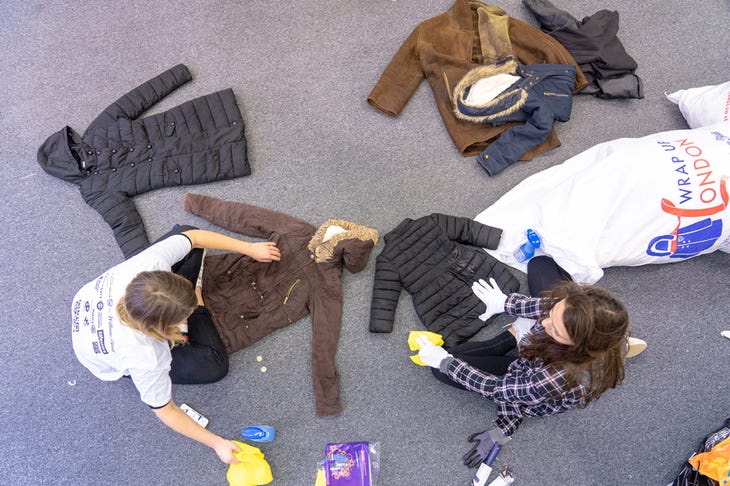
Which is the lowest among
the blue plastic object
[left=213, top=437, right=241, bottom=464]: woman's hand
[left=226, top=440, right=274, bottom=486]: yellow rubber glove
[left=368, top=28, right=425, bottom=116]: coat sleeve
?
[left=226, top=440, right=274, bottom=486]: yellow rubber glove

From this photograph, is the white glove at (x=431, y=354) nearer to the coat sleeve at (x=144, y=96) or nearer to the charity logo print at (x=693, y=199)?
the charity logo print at (x=693, y=199)

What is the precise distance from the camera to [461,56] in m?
2.52

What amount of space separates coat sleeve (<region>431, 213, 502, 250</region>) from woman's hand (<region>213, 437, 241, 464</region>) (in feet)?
4.11

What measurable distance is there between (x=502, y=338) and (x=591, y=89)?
1.43 m

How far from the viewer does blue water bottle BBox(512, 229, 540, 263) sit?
2123 millimetres

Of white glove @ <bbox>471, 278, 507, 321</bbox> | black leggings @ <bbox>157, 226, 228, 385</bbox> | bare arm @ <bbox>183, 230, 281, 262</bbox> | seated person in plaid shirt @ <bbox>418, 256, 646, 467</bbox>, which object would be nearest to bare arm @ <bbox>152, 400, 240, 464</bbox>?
black leggings @ <bbox>157, 226, 228, 385</bbox>

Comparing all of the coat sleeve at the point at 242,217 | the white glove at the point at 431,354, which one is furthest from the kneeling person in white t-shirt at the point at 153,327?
the white glove at the point at 431,354

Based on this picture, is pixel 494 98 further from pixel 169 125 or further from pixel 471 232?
pixel 169 125

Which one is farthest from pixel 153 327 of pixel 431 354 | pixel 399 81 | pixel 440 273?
pixel 399 81

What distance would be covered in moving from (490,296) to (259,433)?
1.13m

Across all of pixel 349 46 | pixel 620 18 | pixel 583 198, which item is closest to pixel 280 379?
pixel 583 198

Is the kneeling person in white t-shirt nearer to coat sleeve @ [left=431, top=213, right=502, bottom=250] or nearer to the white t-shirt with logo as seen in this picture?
the white t-shirt with logo

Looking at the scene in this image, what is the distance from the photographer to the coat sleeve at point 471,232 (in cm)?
218

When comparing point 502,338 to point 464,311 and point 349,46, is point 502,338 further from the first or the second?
point 349,46
